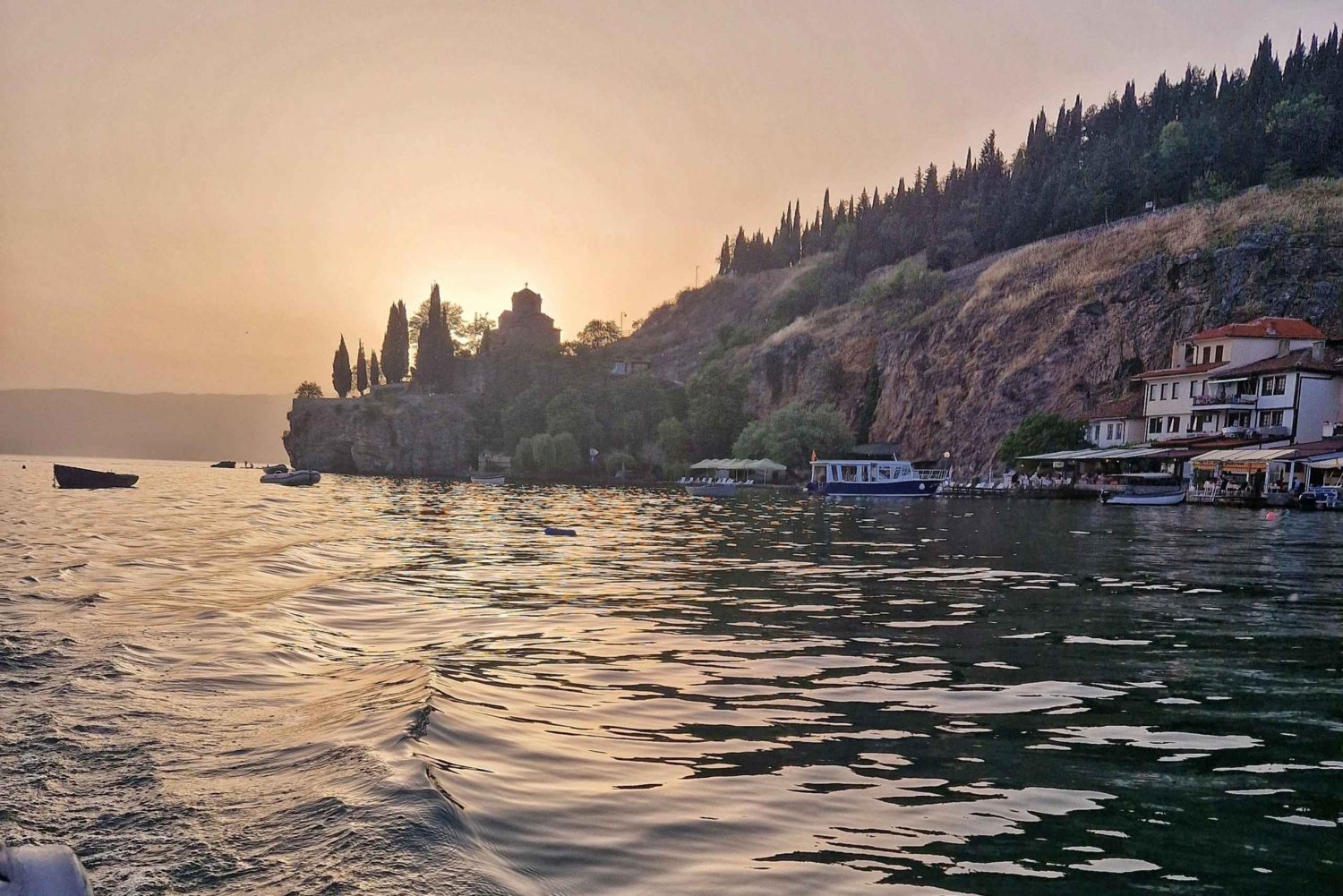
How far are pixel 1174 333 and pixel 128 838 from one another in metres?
87.0

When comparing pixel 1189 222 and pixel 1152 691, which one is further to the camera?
pixel 1189 222

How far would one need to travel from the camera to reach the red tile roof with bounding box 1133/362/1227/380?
6700cm

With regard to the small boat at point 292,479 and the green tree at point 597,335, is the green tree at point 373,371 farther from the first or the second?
the small boat at point 292,479

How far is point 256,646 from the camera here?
12.6 meters

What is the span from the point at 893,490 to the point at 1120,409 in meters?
23.6

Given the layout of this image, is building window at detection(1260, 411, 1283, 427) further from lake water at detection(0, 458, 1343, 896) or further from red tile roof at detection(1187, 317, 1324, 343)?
lake water at detection(0, 458, 1343, 896)

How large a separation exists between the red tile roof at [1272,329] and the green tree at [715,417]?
55027 millimetres

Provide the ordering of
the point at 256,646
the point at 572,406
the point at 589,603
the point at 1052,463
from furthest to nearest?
the point at 572,406, the point at 1052,463, the point at 589,603, the point at 256,646

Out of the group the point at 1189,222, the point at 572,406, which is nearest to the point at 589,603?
the point at 1189,222

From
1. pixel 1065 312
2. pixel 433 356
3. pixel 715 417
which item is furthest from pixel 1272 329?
pixel 433 356

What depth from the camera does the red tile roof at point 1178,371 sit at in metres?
67.0

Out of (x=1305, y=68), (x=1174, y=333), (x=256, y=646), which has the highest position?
(x=1305, y=68)

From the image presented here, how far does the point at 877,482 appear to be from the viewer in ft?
223

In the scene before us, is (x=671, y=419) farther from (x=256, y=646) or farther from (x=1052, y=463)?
(x=256, y=646)
